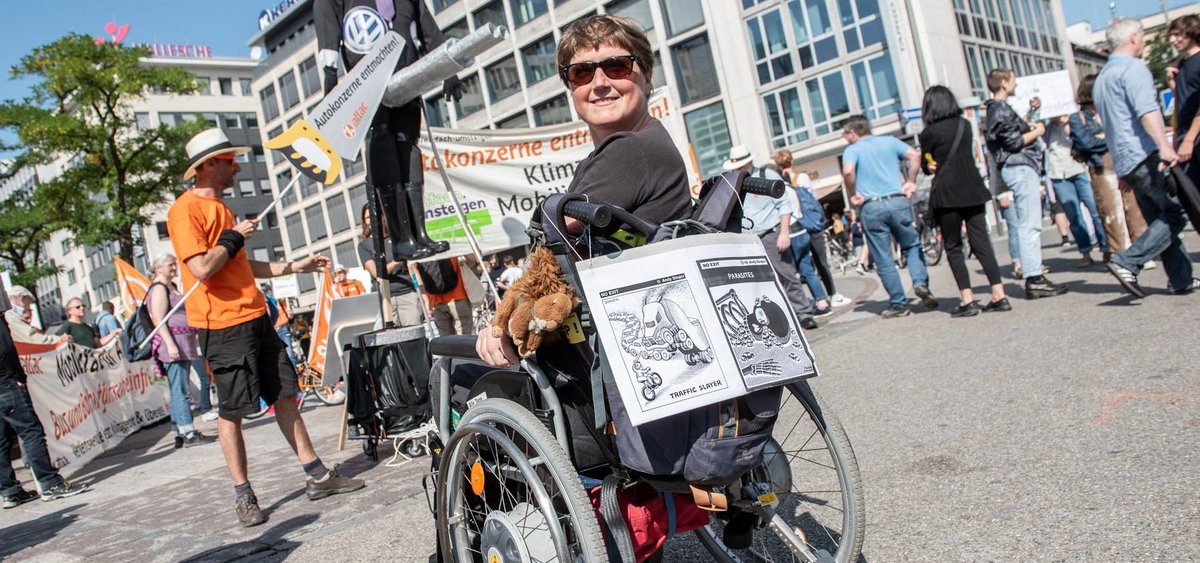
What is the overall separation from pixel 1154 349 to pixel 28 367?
859cm

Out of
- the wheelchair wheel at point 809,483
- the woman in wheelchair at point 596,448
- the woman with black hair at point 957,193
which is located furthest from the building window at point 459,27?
the wheelchair wheel at point 809,483

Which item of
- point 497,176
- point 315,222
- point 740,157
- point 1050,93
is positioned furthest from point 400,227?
point 315,222

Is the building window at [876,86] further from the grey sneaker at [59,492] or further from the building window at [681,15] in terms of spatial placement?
the grey sneaker at [59,492]

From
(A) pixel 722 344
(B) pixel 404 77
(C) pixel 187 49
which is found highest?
(C) pixel 187 49

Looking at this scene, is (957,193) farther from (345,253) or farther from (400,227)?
(345,253)

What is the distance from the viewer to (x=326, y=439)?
7.04 metres

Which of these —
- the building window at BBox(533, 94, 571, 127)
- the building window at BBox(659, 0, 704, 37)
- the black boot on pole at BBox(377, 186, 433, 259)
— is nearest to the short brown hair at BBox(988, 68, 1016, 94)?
the black boot on pole at BBox(377, 186, 433, 259)

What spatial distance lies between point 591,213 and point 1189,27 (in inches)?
217

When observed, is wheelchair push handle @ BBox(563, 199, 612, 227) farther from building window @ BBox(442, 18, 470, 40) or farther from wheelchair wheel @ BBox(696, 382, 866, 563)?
building window @ BBox(442, 18, 470, 40)

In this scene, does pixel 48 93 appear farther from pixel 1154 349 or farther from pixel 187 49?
pixel 187 49

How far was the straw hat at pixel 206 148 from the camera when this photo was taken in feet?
15.6

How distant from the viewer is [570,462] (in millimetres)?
2090

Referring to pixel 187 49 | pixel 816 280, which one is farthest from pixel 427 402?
pixel 187 49

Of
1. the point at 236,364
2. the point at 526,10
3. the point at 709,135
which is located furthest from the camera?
the point at 526,10
